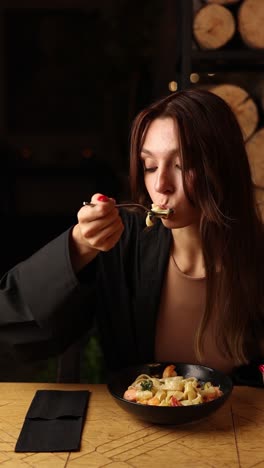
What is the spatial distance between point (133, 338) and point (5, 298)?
1.30ft

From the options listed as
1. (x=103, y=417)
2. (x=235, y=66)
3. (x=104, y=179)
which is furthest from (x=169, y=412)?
(x=104, y=179)

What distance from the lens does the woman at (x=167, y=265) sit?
1456 mm

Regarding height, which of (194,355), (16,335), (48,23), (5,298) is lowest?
(194,355)

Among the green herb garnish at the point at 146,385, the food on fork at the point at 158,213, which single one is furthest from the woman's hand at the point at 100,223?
the green herb garnish at the point at 146,385

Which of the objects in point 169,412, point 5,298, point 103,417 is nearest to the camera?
point 169,412

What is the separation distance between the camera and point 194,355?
172cm

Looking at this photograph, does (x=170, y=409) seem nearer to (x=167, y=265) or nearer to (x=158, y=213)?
(x=158, y=213)

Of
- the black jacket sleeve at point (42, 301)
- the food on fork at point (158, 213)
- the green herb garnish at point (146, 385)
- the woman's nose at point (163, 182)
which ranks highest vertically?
the woman's nose at point (163, 182)

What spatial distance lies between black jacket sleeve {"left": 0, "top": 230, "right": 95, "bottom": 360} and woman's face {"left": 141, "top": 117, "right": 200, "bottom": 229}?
0.23 m

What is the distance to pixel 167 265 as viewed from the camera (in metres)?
1.75

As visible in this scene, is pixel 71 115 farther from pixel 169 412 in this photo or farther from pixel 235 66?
pixel 169 412

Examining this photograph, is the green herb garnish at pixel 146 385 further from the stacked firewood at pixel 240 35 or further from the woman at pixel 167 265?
the stacked firewood at pixel 240 35

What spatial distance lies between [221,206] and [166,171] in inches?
6.8

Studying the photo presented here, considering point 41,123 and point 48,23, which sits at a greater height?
point 48,23
